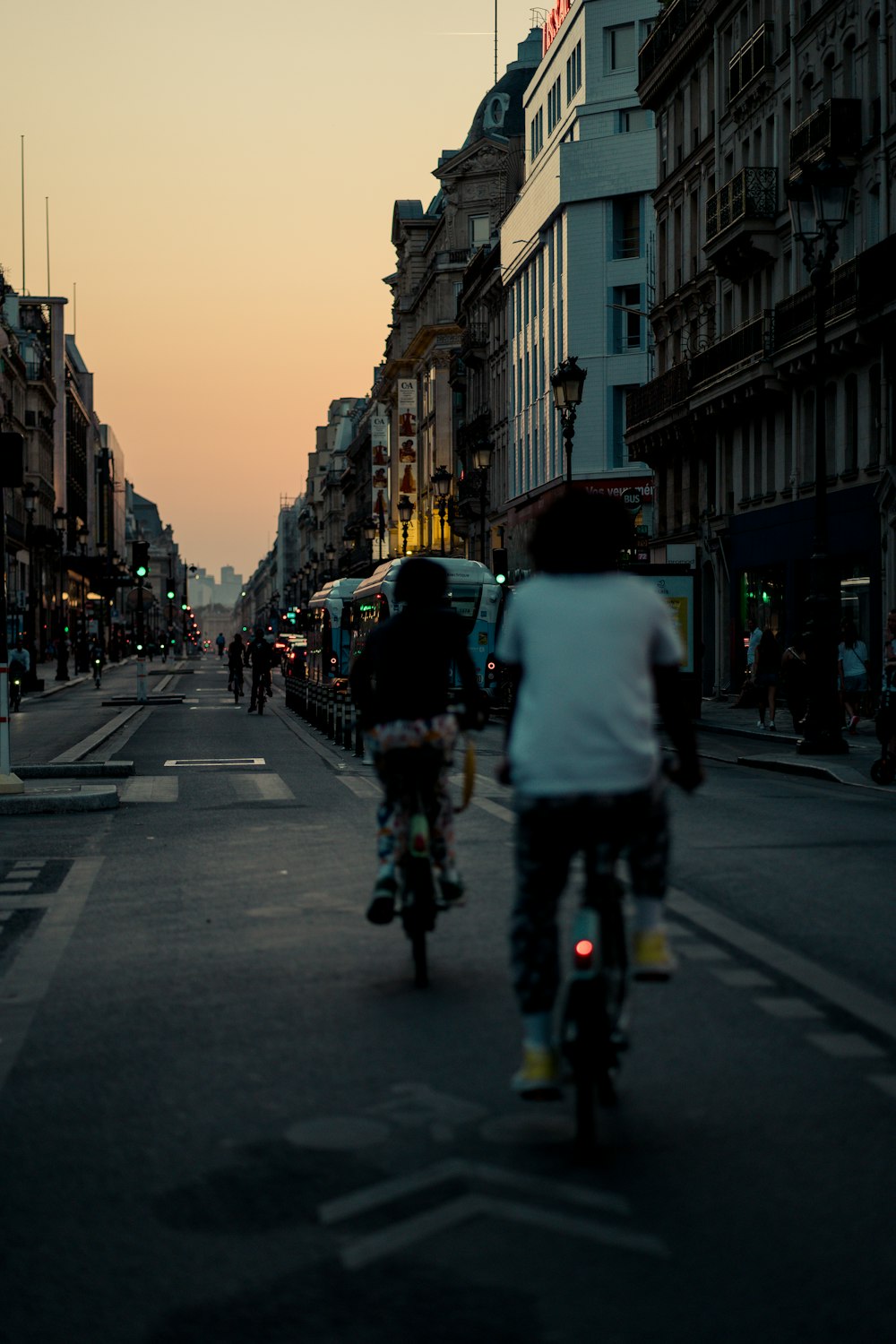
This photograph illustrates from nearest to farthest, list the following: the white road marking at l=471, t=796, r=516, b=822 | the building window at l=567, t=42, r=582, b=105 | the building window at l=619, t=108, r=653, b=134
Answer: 1. the white road marking at l=471, t=796, r=516, b=822
2. the building window at l=619, t=108, r=653, b=134
3. the building window at l=567, t=42, r=582, b=105

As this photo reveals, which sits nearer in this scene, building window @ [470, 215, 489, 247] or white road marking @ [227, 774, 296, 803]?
white road marking @ [227, 774, 296, 803]

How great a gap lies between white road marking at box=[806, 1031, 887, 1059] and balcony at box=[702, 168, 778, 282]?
37.2 m

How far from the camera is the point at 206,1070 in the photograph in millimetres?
6285

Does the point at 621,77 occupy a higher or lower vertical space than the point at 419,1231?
higher

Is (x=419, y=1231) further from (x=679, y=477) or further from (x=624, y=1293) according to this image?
(x=679, y=477)

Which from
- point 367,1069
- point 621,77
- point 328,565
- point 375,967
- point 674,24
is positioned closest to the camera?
point 367,1069

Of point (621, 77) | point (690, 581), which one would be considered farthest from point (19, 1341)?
point (621, 77)

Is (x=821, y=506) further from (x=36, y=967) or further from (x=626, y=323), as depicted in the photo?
(x=626, y=323)

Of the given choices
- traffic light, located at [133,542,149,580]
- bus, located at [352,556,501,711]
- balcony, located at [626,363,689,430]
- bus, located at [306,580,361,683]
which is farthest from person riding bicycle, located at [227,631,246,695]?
balcony, located at [626,363,689,430]

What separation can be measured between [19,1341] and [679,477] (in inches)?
1920

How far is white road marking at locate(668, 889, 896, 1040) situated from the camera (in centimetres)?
712

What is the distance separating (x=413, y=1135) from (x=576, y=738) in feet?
3.90

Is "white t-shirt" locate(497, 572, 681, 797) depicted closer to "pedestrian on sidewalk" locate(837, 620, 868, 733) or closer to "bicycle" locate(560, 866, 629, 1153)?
"bicycle" locate(560, 866, 629, 1153)

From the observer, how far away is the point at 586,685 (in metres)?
5.16
